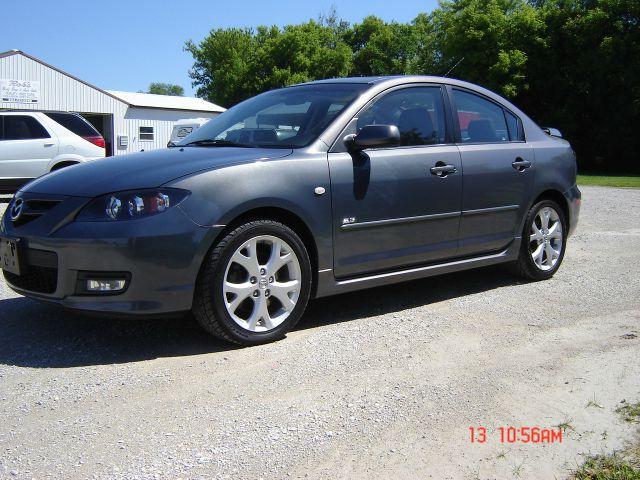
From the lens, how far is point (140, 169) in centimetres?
396

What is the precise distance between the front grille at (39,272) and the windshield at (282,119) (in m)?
1.46

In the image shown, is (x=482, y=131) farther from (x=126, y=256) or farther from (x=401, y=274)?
(x=126, y=256)

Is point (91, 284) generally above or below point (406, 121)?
below

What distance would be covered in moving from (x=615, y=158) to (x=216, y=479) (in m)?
36.7

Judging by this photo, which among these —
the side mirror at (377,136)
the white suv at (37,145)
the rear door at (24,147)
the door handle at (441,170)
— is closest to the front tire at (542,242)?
the door handle at (441,170)

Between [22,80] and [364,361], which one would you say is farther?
[22,80]

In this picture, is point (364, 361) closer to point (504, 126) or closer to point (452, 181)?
point (452, 181)

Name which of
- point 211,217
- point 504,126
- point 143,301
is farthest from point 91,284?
point 504,126

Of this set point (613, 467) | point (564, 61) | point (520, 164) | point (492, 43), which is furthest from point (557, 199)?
point (492, 43)

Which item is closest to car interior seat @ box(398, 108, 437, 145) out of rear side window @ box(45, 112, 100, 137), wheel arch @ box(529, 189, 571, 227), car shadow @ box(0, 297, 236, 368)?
wheel arch @ box(529, 189, 571, 227)

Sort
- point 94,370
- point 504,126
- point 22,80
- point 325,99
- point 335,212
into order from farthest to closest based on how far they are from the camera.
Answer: point 22,80, point 504,126, point 325,99, point 335,212, point 94,370

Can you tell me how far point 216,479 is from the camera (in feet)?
8.19
